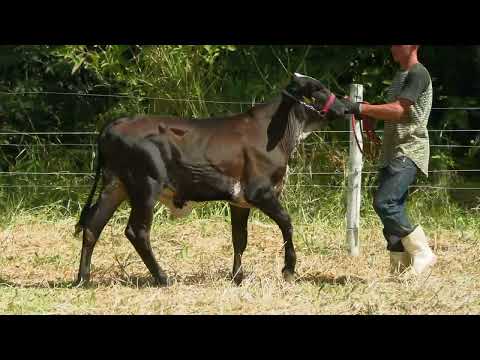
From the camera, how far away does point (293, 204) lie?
10.1 m

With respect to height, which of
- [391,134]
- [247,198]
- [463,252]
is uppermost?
[391,134]

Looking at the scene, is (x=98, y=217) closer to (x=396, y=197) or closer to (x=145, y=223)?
(x=145, y=223)

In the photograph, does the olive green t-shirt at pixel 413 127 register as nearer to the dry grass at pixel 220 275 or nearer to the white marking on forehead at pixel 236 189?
the dry grass at pixel 220 275

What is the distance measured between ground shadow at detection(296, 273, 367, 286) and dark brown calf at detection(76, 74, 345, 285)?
242 millimetres

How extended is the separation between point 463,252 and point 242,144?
9.08 ft

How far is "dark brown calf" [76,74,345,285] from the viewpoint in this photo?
274 inches

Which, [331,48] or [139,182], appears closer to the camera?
[139,182]

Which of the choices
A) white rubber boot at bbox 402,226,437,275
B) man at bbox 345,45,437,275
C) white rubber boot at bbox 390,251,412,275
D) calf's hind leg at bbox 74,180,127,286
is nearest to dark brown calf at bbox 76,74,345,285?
calf's hind leg at bbox 74,180,127,286

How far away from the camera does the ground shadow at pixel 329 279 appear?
723cm

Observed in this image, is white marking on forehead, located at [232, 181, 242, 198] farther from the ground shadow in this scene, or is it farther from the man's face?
the man's face

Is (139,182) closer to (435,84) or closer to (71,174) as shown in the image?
(71,174)

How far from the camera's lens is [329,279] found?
24.6ft
